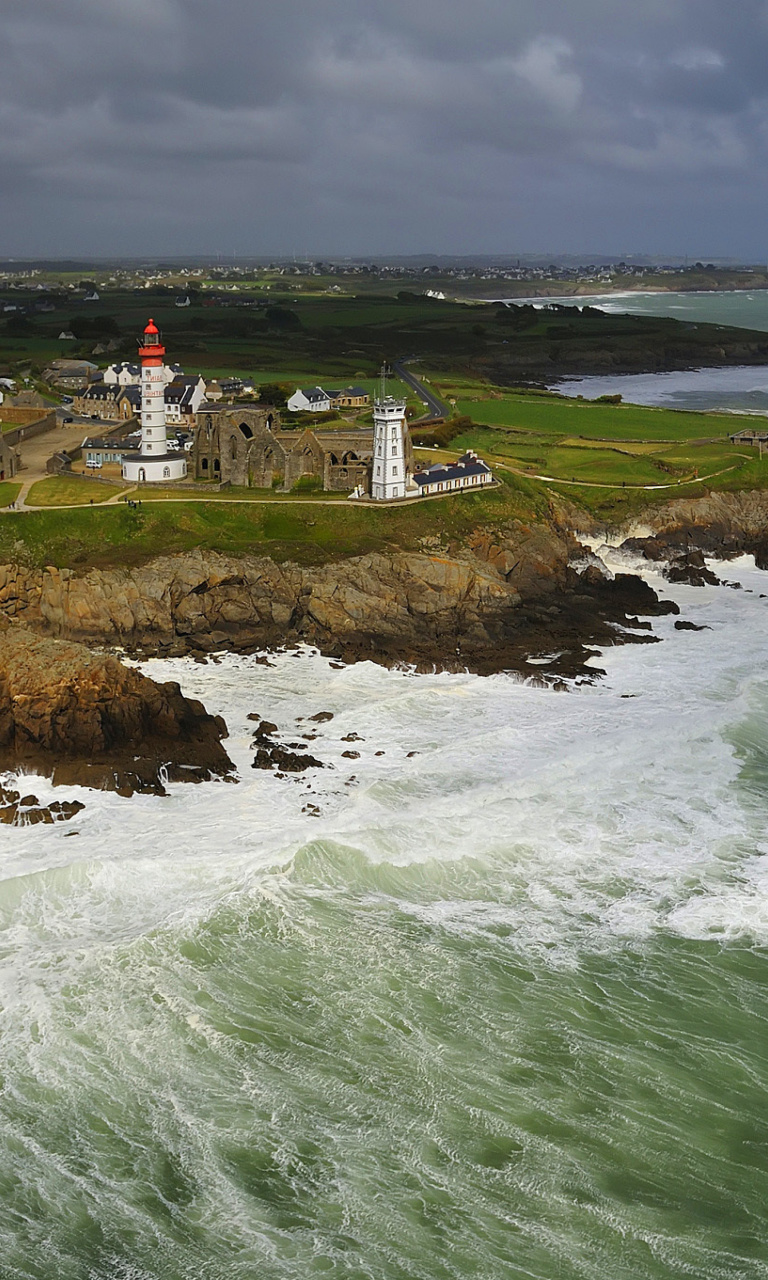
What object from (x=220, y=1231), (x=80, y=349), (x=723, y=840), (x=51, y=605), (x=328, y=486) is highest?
(x=80, y=349)

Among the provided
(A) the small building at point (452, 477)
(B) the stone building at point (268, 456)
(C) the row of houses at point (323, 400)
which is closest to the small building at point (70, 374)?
(C) the row of houses at point (323, 400)

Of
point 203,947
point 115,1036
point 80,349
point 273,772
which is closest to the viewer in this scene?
point 115,1036

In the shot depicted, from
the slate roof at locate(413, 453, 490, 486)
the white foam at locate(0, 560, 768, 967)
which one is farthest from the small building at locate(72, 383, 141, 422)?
the white foam at locate(0, 560, 768, 967)

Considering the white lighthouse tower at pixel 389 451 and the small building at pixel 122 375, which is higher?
the small building at pixel 122 375

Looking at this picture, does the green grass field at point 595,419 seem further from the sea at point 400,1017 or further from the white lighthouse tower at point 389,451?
the sea at point 400,1017

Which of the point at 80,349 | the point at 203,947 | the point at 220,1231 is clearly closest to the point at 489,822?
the point at 203,947

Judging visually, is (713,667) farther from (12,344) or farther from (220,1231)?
(12,344)

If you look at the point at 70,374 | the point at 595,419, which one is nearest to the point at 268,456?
the point at 595,419

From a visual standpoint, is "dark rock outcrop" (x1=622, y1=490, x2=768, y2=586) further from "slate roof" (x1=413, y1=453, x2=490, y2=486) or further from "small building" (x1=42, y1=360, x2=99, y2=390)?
"small building" (x1=42, y1=360, x2=99, y2=390)
